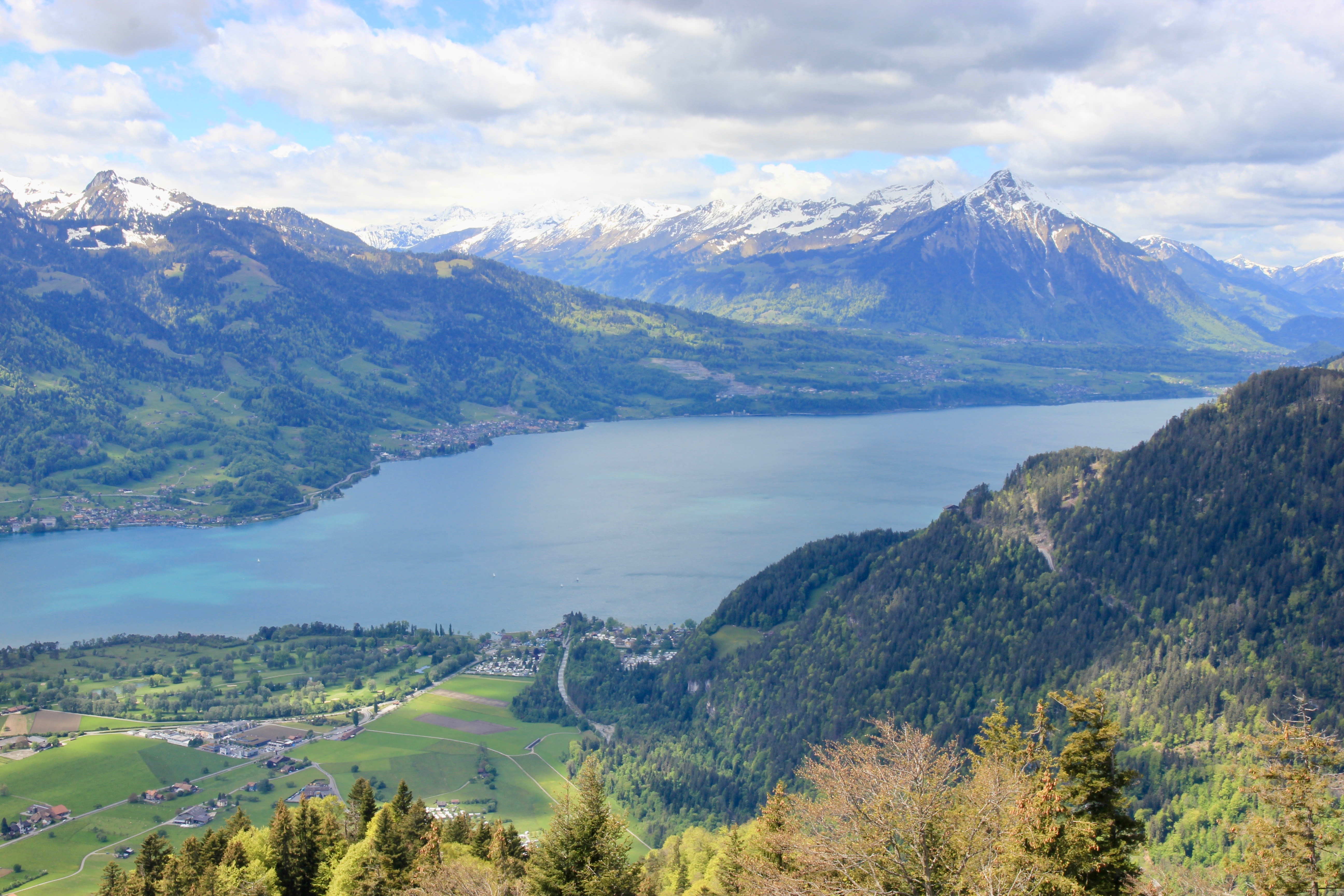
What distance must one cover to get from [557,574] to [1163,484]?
192ft

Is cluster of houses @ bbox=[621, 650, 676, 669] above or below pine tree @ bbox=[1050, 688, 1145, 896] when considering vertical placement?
below

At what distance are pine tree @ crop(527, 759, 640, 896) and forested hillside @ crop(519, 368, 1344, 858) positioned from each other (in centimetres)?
3341

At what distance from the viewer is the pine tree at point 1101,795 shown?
18.9 metres

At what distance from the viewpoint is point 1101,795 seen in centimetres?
1933

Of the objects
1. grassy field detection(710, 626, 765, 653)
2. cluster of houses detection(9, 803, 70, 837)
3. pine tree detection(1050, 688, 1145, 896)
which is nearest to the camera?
pine tree detection(1050, 688, 1145, 896)

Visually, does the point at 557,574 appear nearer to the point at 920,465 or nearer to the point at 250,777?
the point at 250,777

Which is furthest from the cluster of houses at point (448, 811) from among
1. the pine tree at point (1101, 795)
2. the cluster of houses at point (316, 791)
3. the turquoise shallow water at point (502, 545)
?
the turquoise shallow water at point (502, 545)

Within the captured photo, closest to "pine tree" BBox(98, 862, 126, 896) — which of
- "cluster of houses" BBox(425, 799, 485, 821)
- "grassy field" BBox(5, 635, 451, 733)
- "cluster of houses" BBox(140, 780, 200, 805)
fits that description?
"cluster of houses" BBox(425, 799, 485, 821)

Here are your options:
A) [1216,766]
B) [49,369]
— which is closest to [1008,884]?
[1216,766]

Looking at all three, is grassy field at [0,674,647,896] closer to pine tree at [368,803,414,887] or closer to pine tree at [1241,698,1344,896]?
pine tree at [368,803,414,887]

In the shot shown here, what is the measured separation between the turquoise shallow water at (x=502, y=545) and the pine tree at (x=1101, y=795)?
6923cm

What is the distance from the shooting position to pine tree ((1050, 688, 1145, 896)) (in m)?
18.9

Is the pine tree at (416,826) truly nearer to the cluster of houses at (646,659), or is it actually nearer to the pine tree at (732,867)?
the pine tree at (732,867)

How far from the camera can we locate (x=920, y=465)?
530ft
